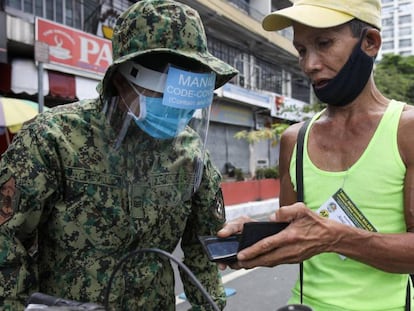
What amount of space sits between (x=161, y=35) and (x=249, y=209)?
870cm

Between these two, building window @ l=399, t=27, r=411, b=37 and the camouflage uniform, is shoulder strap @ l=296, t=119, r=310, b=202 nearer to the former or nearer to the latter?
the camouflage uniform

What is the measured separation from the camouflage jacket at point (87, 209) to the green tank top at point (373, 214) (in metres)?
0.51

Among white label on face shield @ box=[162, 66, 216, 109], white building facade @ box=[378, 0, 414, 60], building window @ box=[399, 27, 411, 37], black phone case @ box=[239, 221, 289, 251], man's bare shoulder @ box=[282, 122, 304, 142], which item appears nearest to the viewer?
black phone case @ box=[239, 221, 289, 251]

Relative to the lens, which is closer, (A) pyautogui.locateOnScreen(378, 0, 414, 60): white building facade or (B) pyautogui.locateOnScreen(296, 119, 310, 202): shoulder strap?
(B) pyautogui.locateOnScreen(296, 119, 310, 202): shoulder strap

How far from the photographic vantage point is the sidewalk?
30.0 ft

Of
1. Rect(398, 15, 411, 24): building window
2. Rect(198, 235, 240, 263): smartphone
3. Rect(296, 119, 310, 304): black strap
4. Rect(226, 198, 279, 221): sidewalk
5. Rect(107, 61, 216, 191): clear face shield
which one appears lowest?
Rect(226, 198, 279, 221): sidewalk

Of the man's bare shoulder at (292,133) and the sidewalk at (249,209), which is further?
the sidewalk at (249,209)

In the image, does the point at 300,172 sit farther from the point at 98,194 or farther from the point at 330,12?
the point at 98,194

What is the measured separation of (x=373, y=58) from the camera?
132cm

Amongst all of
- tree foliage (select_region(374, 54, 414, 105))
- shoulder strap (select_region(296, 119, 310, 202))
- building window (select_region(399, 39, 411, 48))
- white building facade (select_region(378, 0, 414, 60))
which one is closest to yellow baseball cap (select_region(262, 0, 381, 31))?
shoulder strap (select_region(296, 119, 310, 202))

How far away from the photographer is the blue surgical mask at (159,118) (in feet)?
4.15

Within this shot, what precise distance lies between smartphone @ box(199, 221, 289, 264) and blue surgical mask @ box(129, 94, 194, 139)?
0.40 metres

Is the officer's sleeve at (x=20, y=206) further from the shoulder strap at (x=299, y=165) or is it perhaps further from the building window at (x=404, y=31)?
the building window at (x=404, y=31)

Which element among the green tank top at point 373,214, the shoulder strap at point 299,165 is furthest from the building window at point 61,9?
the green tank top at point 373,214
